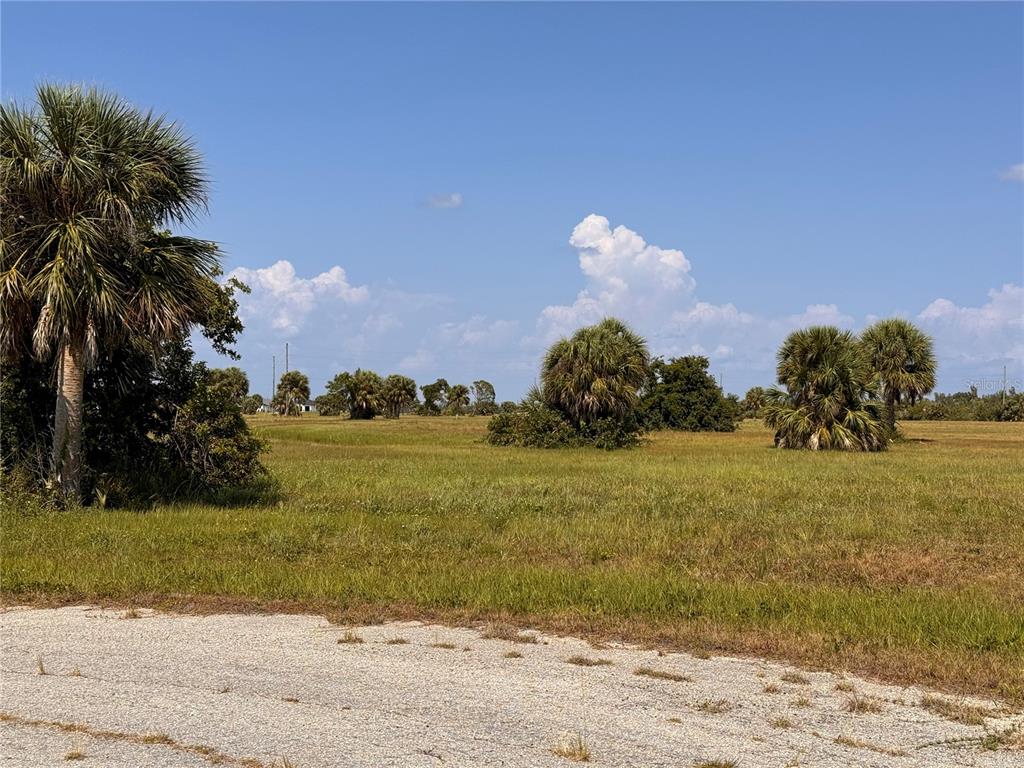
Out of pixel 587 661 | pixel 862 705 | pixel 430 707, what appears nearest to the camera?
pixel 430 707

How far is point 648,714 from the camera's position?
552cm

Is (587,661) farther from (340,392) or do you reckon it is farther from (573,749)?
(340,392)

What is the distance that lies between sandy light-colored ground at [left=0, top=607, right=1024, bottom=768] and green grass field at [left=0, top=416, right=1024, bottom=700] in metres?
0.86

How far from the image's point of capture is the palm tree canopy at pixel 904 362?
153 feet

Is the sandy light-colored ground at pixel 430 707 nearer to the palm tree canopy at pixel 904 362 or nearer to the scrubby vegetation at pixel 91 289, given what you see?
the scrubby vegetation at pixel 91 289

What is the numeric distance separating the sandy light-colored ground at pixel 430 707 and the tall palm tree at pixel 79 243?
8204 mm

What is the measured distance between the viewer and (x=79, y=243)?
13898mm

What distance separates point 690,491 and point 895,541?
7.02m

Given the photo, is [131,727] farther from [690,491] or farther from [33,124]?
[690,491]

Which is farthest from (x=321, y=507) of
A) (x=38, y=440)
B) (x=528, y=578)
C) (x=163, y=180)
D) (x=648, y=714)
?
(x=648, y=714)

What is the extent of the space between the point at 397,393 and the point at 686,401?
5348 cm

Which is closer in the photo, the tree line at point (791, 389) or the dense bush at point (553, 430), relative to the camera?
the tree line at point (791, 389)

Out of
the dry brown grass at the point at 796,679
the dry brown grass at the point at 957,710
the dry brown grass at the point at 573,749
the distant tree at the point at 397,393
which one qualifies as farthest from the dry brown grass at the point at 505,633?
the distant tree at the point at 397,393

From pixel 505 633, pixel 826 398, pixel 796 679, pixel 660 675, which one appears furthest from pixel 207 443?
pixel 826 398
